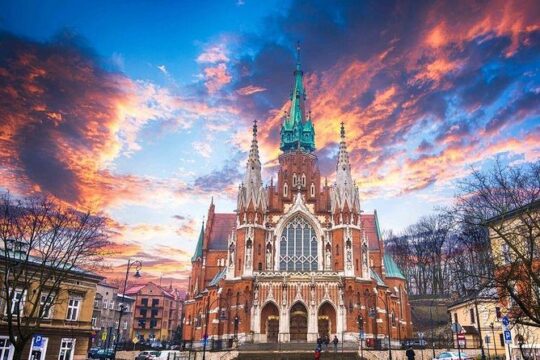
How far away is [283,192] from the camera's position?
2297 inches

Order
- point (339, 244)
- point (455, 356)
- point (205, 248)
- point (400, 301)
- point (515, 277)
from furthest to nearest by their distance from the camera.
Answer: point (205, 248) → point (400, 301) → point (339, 244) → point (455, 356) → point (515, 277)

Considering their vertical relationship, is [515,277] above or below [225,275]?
below

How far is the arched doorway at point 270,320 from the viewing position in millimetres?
49750

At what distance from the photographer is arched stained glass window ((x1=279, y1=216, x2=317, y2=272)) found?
54.1 metres

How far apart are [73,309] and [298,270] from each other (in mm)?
24738

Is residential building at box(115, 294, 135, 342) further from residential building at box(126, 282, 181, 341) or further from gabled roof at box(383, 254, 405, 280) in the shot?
gabled roof at box(383, 254, 405, 280)

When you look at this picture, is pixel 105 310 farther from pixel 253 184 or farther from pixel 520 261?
pixel 520 261

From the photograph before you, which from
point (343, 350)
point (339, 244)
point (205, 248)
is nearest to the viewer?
point (343, 350)

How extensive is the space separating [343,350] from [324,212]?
59.1 feet

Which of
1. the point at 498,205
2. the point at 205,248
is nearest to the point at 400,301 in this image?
the point at 205,248

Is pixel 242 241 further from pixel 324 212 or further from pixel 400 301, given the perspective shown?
pixel 400 301

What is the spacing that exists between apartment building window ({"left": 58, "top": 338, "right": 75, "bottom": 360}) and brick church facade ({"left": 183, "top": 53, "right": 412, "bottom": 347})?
39.3ft

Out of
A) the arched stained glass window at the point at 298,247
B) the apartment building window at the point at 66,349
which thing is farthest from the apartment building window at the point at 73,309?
the arched stained glass window at the point at 298,247

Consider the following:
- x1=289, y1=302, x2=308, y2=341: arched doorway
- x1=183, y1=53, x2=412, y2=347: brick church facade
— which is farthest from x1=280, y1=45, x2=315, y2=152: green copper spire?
x1=289, y1=302, x2=308, y2=341: arched doorway
